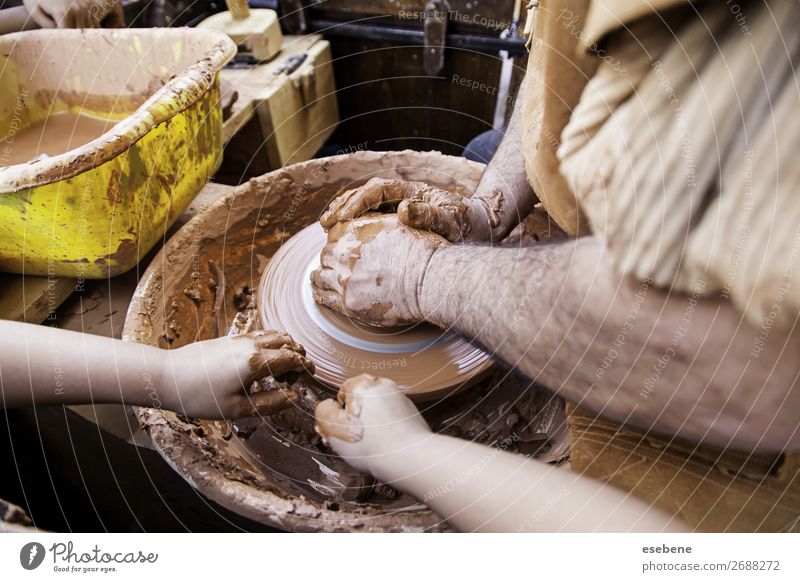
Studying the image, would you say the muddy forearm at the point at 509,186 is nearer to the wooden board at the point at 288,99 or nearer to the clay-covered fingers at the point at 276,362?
the clay-covered fingers at the point at 276,362

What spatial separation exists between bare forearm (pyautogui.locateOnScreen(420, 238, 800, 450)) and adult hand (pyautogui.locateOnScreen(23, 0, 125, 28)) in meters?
1.61

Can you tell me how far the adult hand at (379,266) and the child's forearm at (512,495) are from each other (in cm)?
35

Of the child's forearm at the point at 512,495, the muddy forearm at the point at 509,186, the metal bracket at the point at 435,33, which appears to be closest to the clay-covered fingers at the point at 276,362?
the child's forearm at the point at 512,495

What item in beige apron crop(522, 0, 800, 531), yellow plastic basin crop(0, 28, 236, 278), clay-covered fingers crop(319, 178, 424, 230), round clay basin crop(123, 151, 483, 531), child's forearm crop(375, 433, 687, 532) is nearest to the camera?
beige apron crop(522, 0, 800, 531)

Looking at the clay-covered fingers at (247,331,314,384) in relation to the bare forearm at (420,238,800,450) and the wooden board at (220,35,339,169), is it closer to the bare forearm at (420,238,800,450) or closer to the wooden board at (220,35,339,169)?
the bare forearm at (420,238,800,450)

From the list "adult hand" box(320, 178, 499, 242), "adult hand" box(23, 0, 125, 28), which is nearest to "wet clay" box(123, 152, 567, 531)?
"adult hand" box(320, 178, 499, 242)

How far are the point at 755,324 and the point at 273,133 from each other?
1.77 m

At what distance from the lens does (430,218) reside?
1.05 meters

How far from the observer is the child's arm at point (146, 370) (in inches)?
31.6

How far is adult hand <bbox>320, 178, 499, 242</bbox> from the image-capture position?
104 centimetres

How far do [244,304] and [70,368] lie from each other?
1.68 ft

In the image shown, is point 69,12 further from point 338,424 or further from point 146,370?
point 338,424

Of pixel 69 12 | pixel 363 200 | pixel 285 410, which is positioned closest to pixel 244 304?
pixel 285 410
